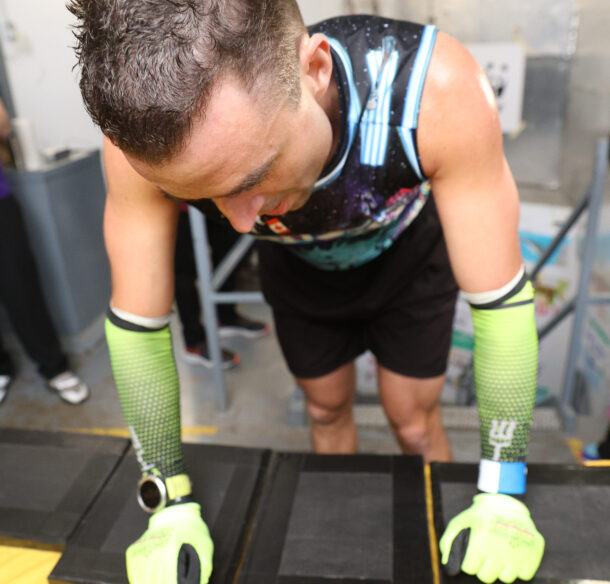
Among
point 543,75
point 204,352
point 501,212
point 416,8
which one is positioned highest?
point 416,8

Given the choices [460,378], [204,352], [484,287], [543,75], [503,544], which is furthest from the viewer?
[543,75]

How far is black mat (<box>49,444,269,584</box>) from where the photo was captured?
822 mm

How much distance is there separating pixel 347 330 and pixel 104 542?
702mm

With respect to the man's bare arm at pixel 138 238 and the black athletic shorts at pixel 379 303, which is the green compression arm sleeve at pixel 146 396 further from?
the black athletic shorts at pixel 379 303

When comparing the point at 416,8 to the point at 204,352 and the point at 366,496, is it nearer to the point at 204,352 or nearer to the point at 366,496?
the point at 204,352

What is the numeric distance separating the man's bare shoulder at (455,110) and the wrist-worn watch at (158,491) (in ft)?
2.11

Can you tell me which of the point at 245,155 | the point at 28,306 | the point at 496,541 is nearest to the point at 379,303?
the point at 496,541

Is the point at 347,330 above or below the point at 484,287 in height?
below

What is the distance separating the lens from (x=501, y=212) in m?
0.84

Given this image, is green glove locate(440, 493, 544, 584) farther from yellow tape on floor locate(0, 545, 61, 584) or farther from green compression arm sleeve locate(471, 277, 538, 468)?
yellow tape on floor locate(0, 545, 61, 584)

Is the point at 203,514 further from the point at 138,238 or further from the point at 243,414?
the point at 243,414

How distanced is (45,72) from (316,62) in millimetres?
2696

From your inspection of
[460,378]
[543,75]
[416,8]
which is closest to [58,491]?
[460,378]

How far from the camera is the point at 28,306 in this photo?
2.37 meters
